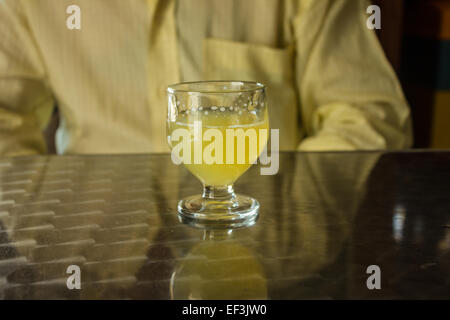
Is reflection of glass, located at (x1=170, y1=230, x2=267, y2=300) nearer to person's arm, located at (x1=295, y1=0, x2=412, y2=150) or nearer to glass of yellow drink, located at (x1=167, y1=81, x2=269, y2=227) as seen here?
glass of yellow drink, located at (x1=167, y1=81, x2=269, y2=227)

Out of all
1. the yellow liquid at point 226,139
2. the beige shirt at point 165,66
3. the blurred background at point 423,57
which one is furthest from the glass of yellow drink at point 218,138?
the blurred background at point 423,57

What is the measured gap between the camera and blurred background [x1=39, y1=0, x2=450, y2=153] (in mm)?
2100

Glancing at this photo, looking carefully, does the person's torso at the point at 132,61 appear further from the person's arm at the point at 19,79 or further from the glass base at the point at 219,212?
the glass base at the point at 219,212

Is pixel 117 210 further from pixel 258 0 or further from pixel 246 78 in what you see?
pixel 258 0

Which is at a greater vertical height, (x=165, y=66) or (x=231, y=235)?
(x=165, y=66)

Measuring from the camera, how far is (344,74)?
142 centimetres

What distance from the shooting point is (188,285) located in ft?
1.51

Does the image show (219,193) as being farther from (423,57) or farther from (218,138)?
(423,57)

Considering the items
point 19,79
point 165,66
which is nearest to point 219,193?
point 165,66

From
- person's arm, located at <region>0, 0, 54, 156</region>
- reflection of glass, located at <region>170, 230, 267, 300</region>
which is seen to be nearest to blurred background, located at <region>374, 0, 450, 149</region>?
person's arm, located at <region>0, 0, 54, 156</region>

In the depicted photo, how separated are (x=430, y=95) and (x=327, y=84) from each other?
3.66 feet

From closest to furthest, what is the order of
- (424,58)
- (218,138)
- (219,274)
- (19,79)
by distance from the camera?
1. (219,274)
2. (218,138)
3. (19,79)
4. (424,58)

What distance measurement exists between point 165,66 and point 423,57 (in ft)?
4.71

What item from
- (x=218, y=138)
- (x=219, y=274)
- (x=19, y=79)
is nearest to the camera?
(x=219, y=274)
